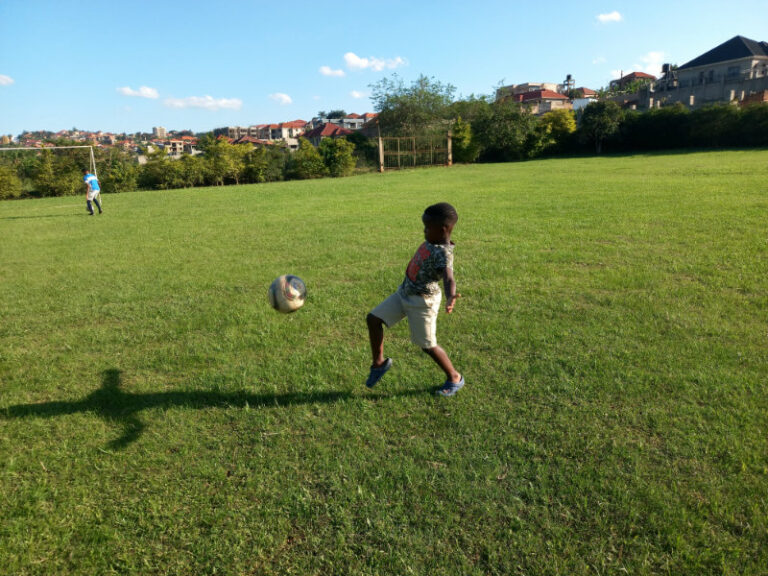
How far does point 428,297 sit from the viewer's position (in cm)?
370

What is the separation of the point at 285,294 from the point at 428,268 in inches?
54.6

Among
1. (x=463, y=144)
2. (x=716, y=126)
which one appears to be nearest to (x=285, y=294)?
(x=463, y=144)

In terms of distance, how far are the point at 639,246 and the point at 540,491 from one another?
6.69 meters

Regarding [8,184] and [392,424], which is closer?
[392,424]

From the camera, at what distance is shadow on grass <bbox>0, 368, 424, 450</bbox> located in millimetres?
3822

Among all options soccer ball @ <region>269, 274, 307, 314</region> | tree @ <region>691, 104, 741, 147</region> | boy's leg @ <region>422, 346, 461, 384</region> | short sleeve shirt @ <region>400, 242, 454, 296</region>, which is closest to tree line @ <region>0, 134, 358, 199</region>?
tree @ <region>691, 104, 741, 147</region>

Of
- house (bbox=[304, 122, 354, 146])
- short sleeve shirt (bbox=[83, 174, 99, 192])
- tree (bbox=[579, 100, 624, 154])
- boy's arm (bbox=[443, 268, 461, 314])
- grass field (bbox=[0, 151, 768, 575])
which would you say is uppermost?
house (bbox=[304, 122, 354, 146])

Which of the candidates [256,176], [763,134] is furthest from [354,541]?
[763,134]

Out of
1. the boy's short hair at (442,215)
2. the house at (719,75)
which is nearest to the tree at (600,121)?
the house at (719,75)

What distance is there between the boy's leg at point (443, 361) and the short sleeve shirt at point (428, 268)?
1.49 ft

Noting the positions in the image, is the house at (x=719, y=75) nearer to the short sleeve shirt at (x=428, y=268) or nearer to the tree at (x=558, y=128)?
the tree at (x=558, y=128)

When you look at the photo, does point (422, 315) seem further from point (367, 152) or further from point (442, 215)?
point (367, 152)

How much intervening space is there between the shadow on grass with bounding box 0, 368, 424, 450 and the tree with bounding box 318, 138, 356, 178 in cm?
3118

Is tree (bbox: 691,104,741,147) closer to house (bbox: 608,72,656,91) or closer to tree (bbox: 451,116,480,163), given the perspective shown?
tree (bbox: 451,116,480,163)
